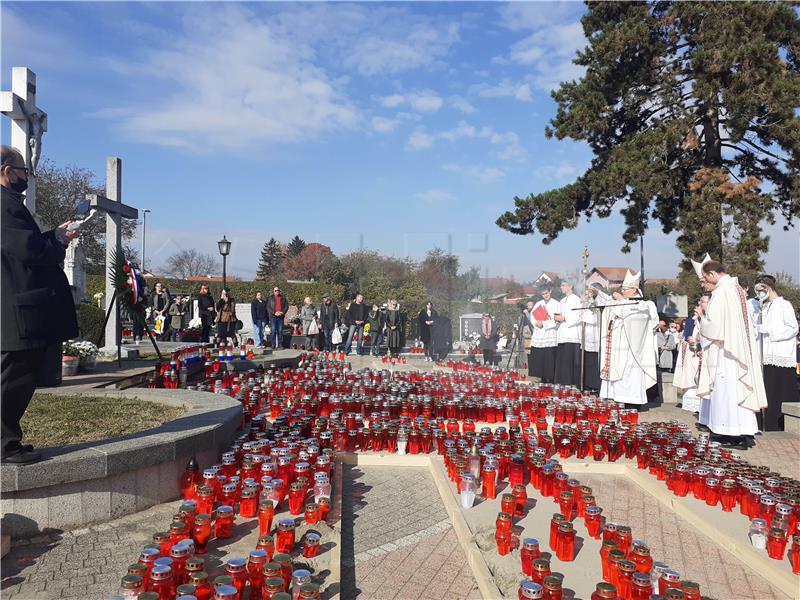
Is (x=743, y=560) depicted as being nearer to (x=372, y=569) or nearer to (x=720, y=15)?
(x=372, y=569)

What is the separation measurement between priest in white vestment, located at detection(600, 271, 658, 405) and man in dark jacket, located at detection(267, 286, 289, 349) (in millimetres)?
9790

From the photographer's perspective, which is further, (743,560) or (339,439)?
(339,439)

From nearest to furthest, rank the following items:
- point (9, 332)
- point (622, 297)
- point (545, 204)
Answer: point (9, 332)
point (622, 297)
point (545, 204)

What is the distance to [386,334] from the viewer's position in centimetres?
1927

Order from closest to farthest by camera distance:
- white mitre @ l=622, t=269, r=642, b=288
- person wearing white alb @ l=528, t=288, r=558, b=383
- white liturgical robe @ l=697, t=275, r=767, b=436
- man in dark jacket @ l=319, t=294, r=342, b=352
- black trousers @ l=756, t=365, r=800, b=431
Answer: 1. white liturgical robe @ l=697, t=275, r=767, b=436
2. black trousers @ l=756, t=365, r=800, b=431
3. white mitre @ l=622, t=269, r=642, b=288
4. person wearing white alb @ l=528, t=288, r=558, b=383
5. man in dark jacket @ l=319, t=294, r=342, b=352

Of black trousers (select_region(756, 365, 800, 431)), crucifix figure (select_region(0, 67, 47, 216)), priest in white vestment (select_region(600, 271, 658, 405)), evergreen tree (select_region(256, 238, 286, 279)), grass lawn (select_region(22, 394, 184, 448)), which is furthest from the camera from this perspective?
evergreen tree (select_region(256, 238, 286, 279))

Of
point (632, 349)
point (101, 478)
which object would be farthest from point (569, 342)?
point (101, 478)

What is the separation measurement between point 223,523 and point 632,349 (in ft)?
26.4

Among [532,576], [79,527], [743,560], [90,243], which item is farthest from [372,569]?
[90,243]

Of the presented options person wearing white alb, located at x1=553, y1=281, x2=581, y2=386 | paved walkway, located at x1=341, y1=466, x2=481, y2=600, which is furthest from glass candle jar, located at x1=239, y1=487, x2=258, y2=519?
person wearing white alb, located at x1=553, y1=281, x2=581, y2=386

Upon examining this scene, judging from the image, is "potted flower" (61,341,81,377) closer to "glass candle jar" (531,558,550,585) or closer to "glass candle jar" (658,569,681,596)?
"glass candle jar" (531,558,550,585)

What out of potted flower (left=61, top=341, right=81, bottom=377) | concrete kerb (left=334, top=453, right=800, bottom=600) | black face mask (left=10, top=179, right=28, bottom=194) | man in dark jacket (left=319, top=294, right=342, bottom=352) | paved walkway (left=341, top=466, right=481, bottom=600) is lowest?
paved walkway (left=341, top=466, right=481, bottom=600)

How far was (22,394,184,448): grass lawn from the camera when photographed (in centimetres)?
507

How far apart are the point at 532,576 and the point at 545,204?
681 inches
